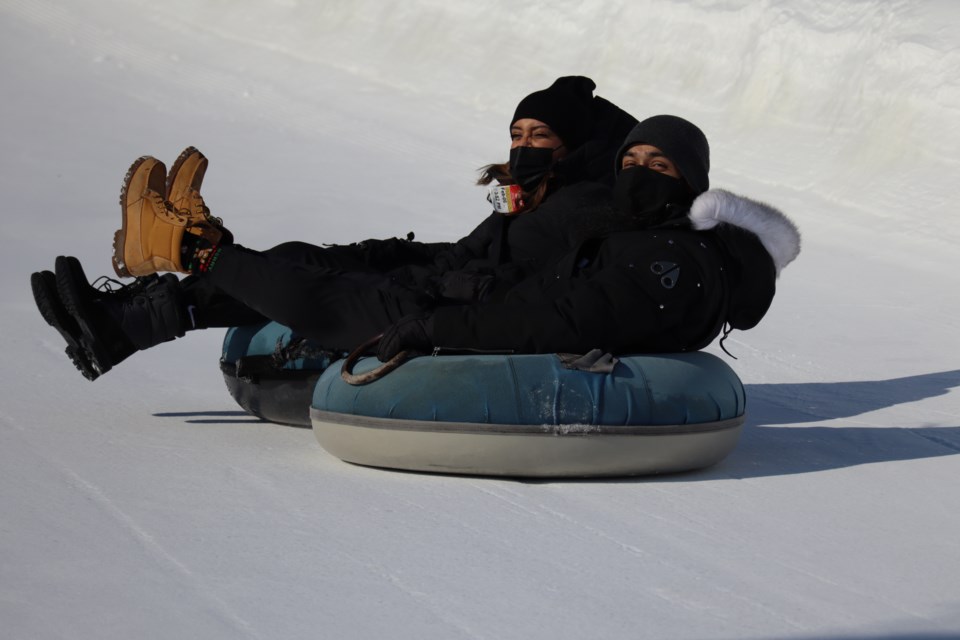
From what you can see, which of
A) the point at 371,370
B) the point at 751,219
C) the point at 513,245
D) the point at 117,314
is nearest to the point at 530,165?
the point at 513,245

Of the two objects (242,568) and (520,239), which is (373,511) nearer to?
(242,568)

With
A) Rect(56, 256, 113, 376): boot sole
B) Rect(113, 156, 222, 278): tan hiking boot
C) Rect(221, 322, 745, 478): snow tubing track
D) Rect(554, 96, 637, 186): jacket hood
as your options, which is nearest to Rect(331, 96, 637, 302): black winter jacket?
Rect(554, 96, 637, 186): jacket hood

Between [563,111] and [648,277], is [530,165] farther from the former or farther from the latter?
[648,277]

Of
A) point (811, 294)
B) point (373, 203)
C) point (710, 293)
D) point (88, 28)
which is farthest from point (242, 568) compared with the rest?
point (88, 28)

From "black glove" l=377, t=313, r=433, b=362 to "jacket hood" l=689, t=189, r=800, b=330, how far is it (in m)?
0.88

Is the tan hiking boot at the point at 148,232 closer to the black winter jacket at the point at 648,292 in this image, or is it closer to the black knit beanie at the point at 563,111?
the black winter jacket at the point at 648,292

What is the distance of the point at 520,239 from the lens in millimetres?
4805

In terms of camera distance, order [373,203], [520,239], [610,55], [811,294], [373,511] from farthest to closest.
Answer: [610,55] < [373,203] < [811,294] < [520,239] < [373,511]

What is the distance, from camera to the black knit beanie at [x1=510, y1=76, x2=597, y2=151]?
5000 mm

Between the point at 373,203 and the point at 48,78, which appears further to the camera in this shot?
the point at 48,78

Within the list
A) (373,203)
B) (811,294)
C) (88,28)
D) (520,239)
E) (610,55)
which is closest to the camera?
(520,239)

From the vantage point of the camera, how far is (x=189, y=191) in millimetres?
4453

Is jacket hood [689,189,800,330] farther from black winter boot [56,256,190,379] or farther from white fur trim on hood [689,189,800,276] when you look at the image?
black winter boot [56,256,190,379]

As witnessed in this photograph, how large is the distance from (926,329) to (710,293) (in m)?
3.18
